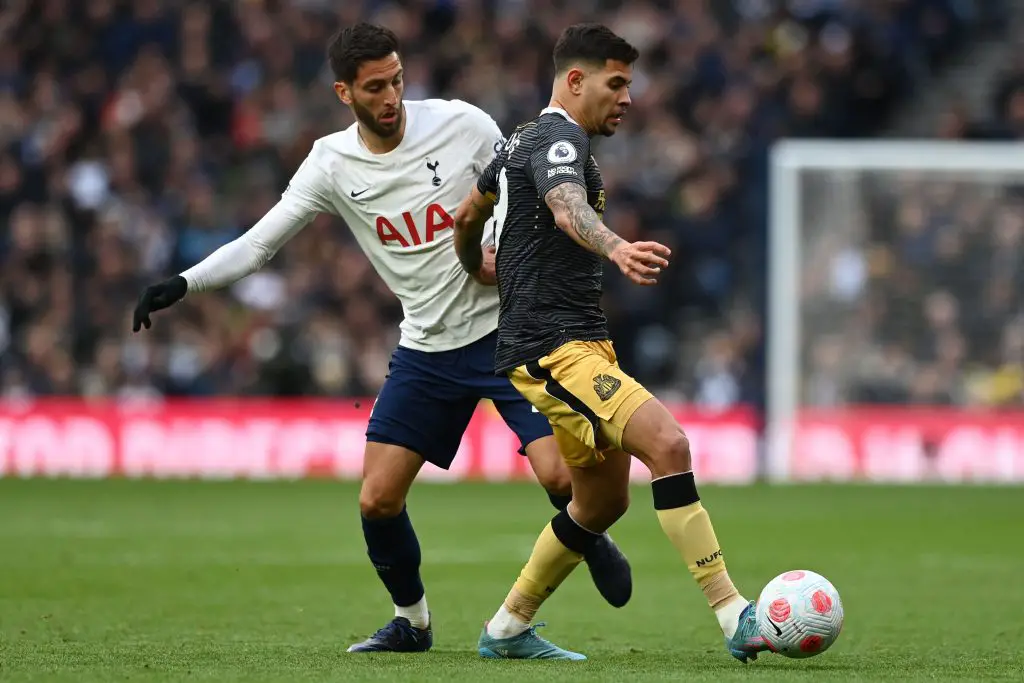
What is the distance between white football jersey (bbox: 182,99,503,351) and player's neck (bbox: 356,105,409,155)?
0.9 inches

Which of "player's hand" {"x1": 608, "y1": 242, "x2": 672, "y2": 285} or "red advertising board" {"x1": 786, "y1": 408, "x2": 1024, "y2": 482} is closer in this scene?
"player's hand" {"x1": 608, "y1": 242, "x2": 672, "y2": 285}

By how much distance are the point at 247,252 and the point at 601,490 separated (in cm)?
183

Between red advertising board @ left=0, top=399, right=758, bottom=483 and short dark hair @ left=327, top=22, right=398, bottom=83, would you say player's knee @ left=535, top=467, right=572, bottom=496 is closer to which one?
short dark hair @ left=327, top=22, right=398, bottom=83

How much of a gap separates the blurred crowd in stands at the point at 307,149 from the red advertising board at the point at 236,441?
41cm

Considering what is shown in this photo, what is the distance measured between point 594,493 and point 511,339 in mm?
695

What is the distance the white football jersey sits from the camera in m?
7.37

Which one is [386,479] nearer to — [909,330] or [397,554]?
[397,554]

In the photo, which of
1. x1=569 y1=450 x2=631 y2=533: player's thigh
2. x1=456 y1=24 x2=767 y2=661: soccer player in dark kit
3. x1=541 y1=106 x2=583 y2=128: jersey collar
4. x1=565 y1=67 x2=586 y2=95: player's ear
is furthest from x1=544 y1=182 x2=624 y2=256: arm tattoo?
x1=569 y1=450 x2=631 y2=533: player's thigh

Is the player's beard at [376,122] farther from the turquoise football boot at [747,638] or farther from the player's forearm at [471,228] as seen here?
the turquoise football boot at [747,638]

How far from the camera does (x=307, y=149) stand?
2184 cm

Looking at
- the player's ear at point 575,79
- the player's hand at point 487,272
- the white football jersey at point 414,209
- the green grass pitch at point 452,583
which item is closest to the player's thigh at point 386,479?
the white football jersey at point 414,209

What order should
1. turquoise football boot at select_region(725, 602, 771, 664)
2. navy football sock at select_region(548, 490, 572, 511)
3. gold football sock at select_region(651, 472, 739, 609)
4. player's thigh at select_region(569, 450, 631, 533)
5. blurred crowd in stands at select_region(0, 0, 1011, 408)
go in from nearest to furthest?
turquoise football boot at select_region(725, 602, 771, 664)
gold football sock at select_region(651, 472, 739, 609)
player's thigh at select_region(569, 450, 631, 533)
navy football sock at select_region(548, 490, 572, 511)
blurred crowd in stands at select_region(0, 0, 1011, 408)

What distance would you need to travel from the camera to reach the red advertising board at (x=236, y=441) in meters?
19.6

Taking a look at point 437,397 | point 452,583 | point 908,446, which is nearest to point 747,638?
point 437,397
